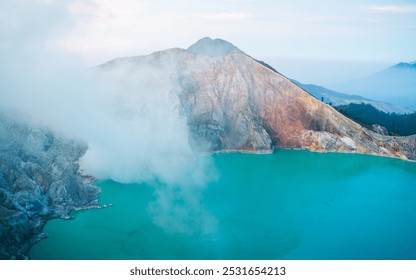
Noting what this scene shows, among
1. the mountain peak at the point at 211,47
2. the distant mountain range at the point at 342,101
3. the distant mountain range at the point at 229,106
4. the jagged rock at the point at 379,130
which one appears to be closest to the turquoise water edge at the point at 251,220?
the distant mountain range at the point at 229,106

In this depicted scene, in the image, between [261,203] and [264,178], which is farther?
[264,178]

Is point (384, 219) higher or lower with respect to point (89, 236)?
lower

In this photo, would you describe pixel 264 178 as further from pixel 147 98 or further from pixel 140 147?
pixel 147 98

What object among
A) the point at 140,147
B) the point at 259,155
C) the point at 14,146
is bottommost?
the point at 259,155

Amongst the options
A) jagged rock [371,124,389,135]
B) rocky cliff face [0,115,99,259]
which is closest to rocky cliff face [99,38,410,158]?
jagged rock [371,124,389,135]

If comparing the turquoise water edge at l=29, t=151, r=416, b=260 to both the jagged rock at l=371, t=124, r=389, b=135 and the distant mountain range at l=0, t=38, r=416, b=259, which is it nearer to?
the distant mountain range at l=0, t=38, r=416, b=259
